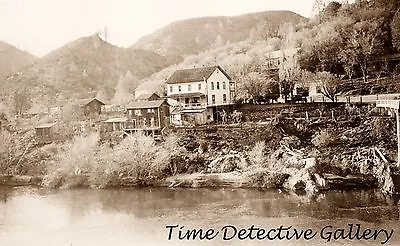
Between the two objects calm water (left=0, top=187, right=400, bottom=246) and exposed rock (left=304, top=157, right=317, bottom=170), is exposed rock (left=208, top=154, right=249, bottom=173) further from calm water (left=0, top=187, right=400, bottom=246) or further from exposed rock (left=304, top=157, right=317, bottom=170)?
exposed rock (left=304, top=157, right=317, bottom=170)

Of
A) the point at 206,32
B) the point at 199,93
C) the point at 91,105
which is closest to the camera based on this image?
the point at 206,32

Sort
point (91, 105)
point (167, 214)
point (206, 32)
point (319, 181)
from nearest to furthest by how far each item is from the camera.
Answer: point (167, 214) → point (319, 181) → point (206, 32) → point (91, 105)

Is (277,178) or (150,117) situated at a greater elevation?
(150,117)

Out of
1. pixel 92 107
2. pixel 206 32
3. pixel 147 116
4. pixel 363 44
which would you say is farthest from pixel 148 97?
pixel 363 44

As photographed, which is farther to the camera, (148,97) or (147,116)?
(148,97)

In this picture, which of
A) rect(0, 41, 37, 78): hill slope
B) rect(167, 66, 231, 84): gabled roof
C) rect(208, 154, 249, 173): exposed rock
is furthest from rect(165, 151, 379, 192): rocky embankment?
rect(0, 41, 37, 78): hill slope

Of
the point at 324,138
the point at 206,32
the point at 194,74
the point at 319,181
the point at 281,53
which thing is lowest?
the point at 319,181

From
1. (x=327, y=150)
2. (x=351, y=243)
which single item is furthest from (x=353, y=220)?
(x=327, y=150)

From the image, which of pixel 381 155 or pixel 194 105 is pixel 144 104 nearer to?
pixel 194 105
